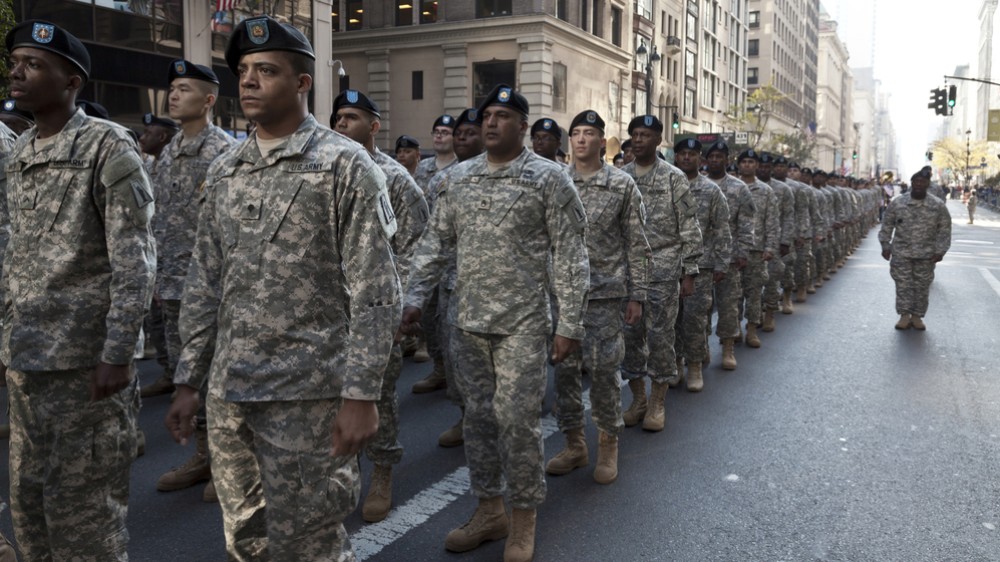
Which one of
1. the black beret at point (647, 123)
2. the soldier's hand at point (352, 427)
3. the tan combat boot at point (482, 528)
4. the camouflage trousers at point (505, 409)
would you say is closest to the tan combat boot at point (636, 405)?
the black beret at point (647, 123)

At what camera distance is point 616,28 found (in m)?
42.6

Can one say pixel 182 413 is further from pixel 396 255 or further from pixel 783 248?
pixel 783 248

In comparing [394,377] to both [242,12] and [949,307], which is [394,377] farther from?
[242,12]

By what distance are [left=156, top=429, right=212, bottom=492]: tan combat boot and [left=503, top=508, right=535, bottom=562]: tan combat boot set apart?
1.99 m

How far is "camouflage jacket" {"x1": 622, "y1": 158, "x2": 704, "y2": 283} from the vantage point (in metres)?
6.96

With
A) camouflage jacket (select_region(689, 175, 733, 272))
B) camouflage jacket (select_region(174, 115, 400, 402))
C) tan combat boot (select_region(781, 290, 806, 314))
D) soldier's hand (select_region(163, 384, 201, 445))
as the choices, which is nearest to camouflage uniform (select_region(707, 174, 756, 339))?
camouflage jacket (select_region(689, 175, 733, 272))

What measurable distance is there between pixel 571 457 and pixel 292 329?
10.3 feet

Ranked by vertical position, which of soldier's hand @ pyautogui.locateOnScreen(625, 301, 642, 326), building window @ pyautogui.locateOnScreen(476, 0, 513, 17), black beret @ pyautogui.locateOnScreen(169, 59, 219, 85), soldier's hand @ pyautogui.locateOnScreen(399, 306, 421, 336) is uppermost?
building window @ pyautogui.locateOnScreen(476, 0, 513, 17)

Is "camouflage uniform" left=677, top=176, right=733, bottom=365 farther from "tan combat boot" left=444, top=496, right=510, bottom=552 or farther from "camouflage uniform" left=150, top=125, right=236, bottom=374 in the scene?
"camouflage uniform" left=150, top=125, right=236, bottom=374

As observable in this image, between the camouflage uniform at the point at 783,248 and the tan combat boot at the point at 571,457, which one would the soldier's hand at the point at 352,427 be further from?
the camouflage uniform at the point at 783,248

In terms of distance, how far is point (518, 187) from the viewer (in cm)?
425

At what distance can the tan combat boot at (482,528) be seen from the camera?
14.2 ft

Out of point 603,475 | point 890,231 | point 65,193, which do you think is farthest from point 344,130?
point 890,231

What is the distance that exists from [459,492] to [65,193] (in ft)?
9.38
